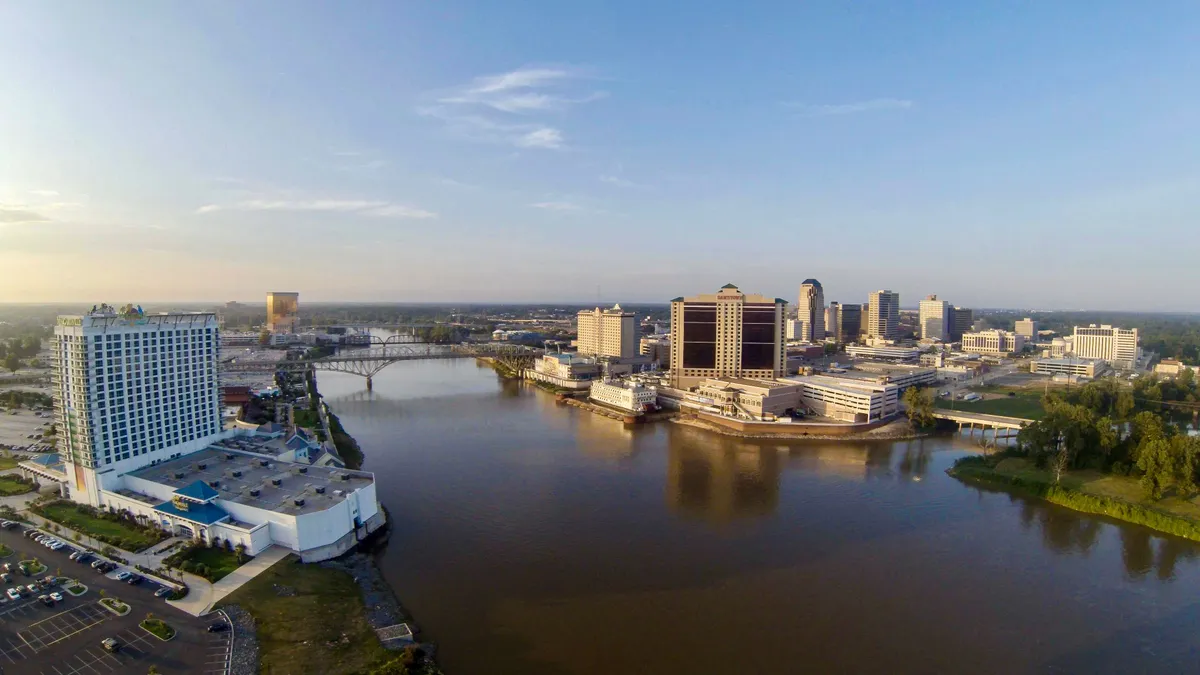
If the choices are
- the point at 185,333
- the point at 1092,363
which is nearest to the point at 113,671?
the point at 185,333

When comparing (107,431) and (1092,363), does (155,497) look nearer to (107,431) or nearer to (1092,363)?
(107,431)

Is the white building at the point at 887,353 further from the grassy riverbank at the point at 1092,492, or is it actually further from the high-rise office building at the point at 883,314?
the grassy riverbank at the point at 1092,492

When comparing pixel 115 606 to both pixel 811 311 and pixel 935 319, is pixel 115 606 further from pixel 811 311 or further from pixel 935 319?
pixel 935 319

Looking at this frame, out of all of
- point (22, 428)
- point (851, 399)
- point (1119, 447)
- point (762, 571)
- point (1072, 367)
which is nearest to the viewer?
point (762, 571)

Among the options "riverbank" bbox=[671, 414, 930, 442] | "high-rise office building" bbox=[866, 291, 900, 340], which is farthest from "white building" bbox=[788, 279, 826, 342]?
"riverbank" bbox=[671, 414, 930, 442]

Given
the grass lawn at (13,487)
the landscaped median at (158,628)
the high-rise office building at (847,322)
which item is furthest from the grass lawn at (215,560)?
the high-rise office building at (847,322)

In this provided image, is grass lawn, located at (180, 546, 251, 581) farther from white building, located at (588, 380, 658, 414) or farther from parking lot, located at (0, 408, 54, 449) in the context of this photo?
white building, located at (588, 380, 658, 414)

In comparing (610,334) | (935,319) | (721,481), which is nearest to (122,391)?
(721,481)
